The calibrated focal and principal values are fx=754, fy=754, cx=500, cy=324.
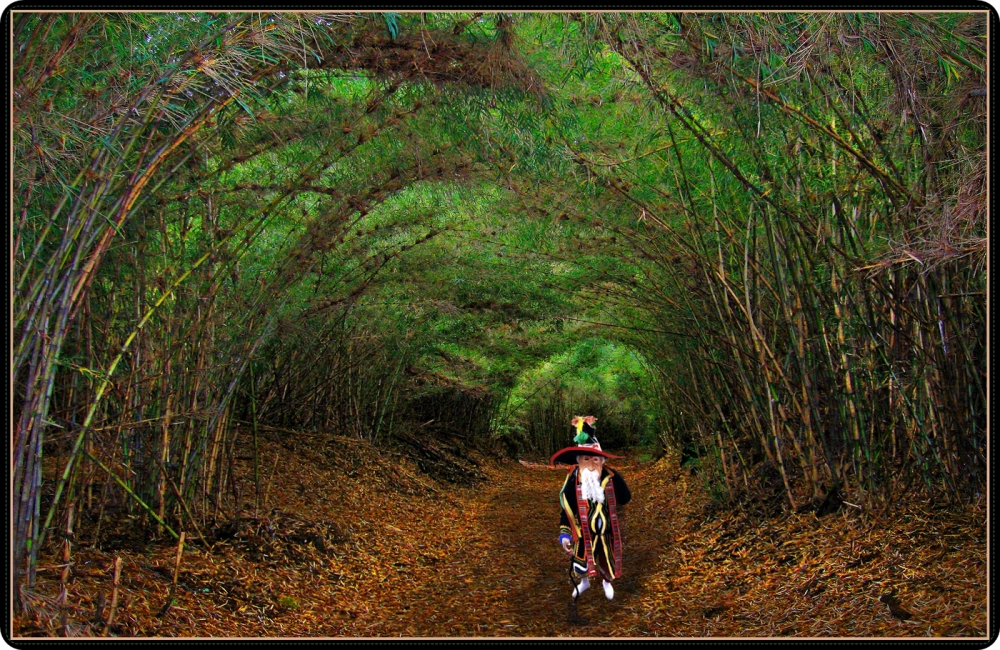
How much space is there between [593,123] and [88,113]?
3007 mm

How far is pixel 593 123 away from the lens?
186 inches

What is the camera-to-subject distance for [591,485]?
375 centimetres

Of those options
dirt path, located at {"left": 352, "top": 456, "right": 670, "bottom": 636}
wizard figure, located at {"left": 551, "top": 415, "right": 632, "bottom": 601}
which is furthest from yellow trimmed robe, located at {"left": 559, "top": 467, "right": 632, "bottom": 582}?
dirt path, located at {"left": 352, "top": 456, "right": 670, "bottom": 636}

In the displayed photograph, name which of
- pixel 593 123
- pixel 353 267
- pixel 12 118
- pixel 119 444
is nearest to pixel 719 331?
pixel 593 123

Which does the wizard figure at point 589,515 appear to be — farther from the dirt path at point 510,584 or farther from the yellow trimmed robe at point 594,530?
the dirt path at point 510,584

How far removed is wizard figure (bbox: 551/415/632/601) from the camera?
369 cm

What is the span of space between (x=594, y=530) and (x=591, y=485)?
217mm

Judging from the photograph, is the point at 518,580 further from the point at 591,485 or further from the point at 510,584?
the point at 591,485

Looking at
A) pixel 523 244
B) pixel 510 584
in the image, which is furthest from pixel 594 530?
pixel 523 244

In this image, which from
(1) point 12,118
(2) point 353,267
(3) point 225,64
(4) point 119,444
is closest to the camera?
(1) point 12,118

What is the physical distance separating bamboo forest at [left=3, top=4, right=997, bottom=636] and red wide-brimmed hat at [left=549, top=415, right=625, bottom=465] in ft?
0.08

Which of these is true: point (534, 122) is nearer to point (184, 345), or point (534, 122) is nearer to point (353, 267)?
point (184, 345)

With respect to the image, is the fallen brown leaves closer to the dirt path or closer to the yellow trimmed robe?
the dirt path

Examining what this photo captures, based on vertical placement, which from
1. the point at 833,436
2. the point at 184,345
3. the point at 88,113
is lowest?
the point at 833,436
